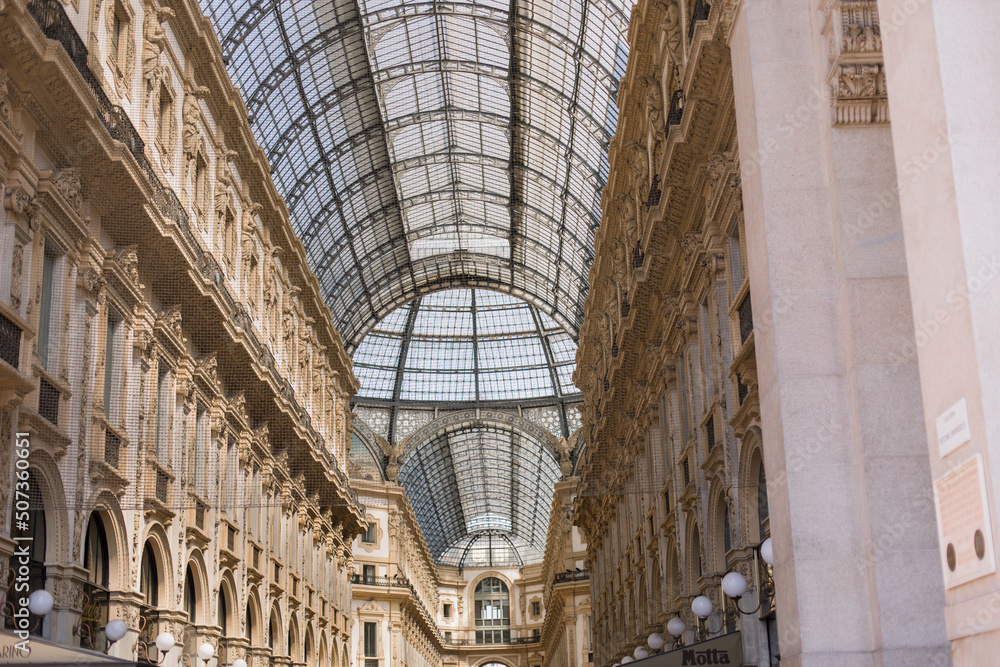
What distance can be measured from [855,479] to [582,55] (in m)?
33.3

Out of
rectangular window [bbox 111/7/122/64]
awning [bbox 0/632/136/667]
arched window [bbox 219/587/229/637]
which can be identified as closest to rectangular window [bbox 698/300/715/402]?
awning [bbox 0/632/136/667]

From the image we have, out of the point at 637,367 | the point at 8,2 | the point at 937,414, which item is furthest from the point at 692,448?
the point at 937,414

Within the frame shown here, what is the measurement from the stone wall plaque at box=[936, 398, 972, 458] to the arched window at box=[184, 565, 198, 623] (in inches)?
936

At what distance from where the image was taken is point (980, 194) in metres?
7.13

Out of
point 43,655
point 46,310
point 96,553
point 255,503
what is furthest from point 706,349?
point 255,503

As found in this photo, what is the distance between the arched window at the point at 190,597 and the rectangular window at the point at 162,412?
358 centimetres

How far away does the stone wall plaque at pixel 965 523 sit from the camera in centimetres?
679

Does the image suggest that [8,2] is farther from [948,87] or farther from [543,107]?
[543,107]

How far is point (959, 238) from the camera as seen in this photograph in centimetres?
710

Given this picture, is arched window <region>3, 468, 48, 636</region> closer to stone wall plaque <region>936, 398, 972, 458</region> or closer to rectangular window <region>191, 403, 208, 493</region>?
rectangular window <region>191, 403, 208, 493</region>

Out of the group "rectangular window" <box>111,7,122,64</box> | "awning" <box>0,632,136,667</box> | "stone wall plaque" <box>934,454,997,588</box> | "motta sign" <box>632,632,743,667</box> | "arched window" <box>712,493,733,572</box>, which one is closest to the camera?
"stone wall plaque" <box>934,454,997,588</box>

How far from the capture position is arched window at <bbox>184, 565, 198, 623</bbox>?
28297 millimetres
